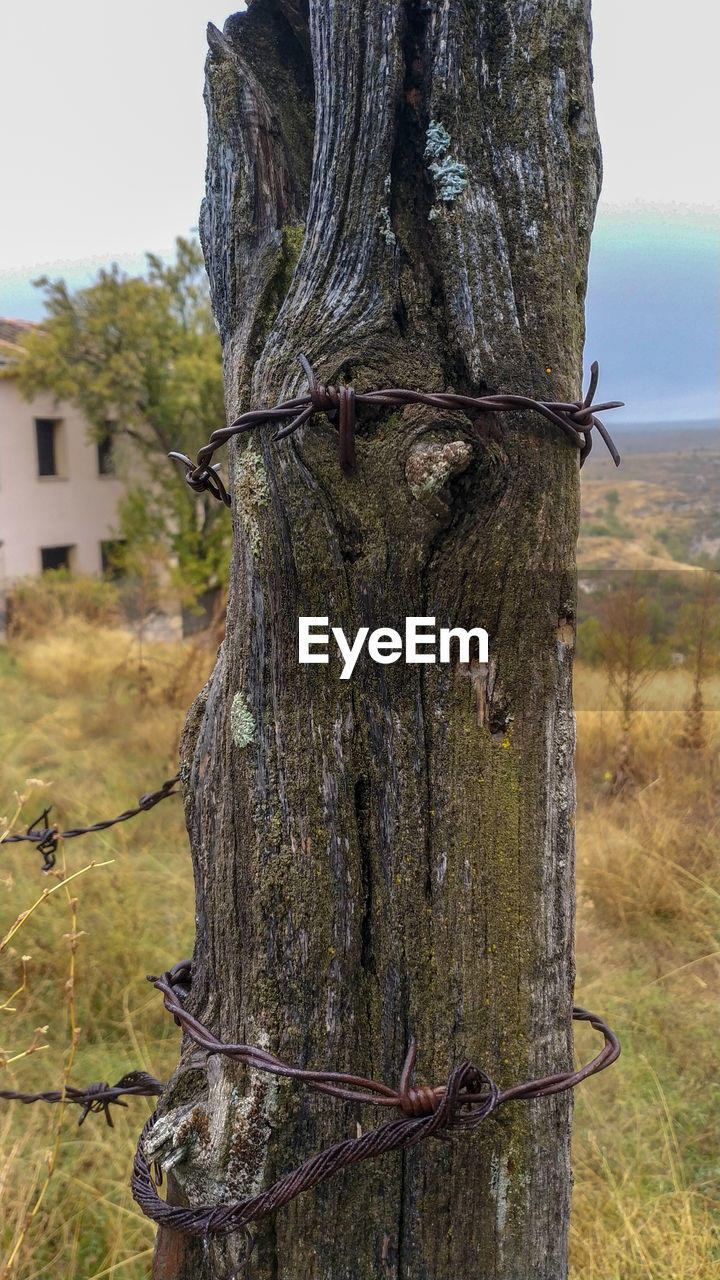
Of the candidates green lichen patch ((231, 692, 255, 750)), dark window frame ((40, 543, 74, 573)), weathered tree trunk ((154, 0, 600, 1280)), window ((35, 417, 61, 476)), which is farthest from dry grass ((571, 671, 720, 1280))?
dark window frame ((40, 543, 74, 573))

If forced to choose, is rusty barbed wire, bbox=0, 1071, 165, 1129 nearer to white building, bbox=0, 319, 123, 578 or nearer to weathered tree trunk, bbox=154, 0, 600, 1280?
weathered tree trunk, bbox=154, 0, 600, 1280

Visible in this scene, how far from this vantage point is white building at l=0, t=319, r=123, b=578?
18.9 metres

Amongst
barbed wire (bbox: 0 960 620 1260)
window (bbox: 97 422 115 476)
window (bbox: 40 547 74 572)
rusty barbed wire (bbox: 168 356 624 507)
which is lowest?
window (bbox: 40 547 74 572)

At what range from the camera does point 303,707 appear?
126cm

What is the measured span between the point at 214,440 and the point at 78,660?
9.51 m

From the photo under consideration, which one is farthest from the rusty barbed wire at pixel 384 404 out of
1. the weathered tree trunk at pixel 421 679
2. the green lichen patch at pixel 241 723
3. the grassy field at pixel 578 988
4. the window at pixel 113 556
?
the window at pixel 113 556

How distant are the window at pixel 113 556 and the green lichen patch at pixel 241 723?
16376 mm

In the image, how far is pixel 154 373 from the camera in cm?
1627

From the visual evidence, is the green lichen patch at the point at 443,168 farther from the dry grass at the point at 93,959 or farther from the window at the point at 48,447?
the window at the point at 48,447

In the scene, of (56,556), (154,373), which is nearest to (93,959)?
(154,373)

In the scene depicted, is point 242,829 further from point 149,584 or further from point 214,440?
point 149,584

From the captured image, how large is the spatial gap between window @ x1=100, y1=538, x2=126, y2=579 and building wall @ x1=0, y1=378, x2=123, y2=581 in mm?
188

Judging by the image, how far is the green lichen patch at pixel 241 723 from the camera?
1.31 m

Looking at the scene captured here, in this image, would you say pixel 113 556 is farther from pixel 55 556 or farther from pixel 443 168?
pixel 443 168
